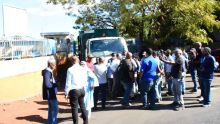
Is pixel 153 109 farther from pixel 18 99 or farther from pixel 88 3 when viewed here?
pixel 88 3

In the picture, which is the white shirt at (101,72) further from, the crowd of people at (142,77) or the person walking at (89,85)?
the person walking at (89,85)

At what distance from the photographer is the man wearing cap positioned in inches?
538

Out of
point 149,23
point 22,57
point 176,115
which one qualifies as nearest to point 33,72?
point 22,57

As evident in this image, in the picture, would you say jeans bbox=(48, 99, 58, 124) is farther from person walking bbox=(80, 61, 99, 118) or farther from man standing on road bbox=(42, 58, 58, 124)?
person walking bbox=(80, 61, 99, 118)

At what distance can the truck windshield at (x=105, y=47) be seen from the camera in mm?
20094

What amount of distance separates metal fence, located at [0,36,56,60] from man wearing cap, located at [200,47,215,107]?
9295mm

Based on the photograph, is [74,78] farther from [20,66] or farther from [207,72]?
[20,66]

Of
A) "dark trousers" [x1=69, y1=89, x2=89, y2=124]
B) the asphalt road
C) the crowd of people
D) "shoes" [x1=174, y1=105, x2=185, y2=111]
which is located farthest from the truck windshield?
"dark trousers" [x1=69, y1=89, x2=89, y2=124]

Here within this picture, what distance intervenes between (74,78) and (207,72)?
4652 mm

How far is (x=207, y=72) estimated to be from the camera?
13789 millimetres

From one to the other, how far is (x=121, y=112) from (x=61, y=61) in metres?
13.9

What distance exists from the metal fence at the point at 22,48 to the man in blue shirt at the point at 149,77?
7.69 metres

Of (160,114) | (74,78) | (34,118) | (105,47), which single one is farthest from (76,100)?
(105,47)

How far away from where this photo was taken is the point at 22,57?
72.8 feet
